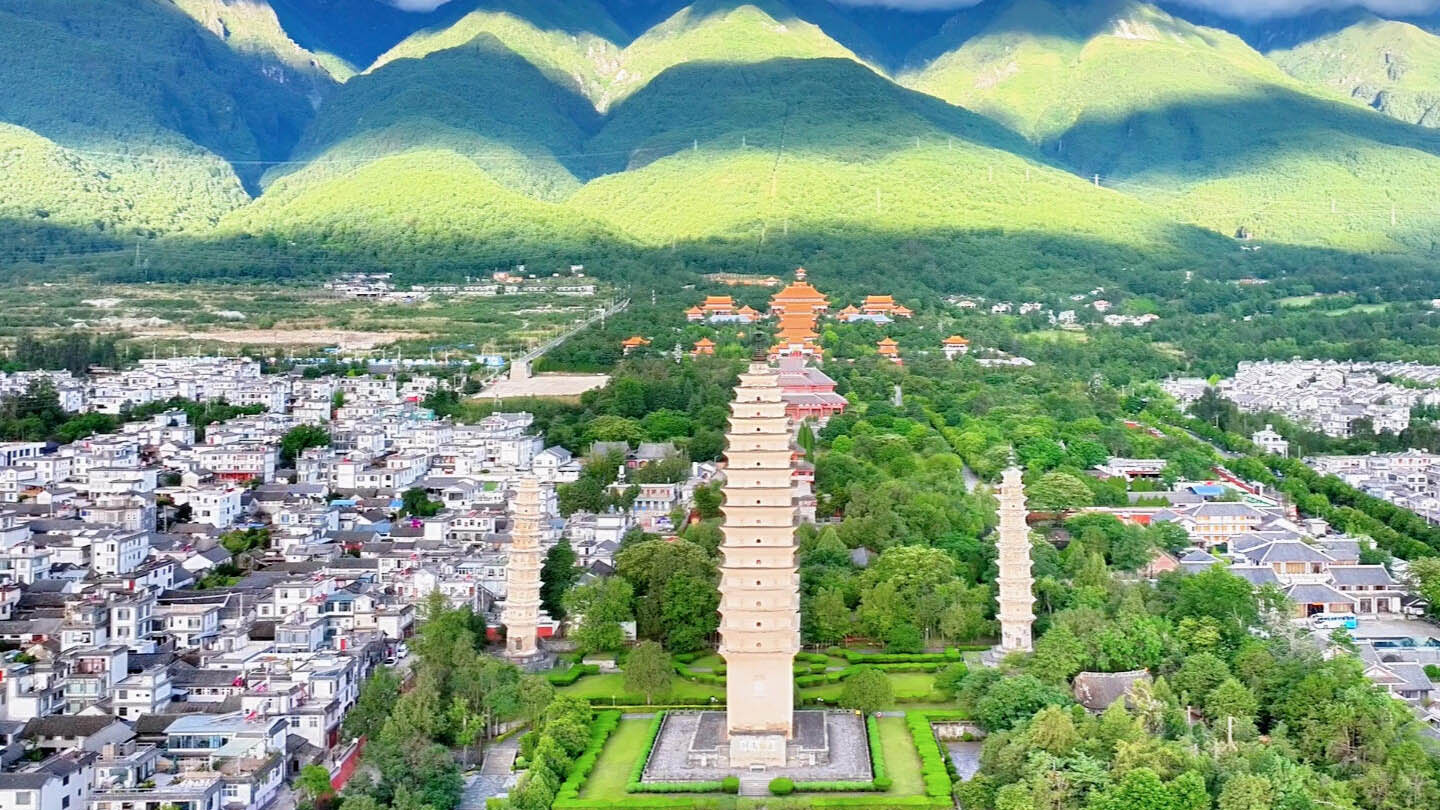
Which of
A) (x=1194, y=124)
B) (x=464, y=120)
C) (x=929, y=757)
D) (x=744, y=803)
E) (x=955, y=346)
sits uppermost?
(x=1194, y=124)

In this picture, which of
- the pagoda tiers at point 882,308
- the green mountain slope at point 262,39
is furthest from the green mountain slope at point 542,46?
the pagoda tiers at point 882,308

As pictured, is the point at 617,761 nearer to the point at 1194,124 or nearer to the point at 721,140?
the point at 721,140

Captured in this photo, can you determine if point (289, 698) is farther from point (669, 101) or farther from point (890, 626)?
point (669, 101)

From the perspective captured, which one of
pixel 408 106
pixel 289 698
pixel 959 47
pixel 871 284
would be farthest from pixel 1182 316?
pixel 959 47

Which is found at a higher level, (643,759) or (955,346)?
(955,346)

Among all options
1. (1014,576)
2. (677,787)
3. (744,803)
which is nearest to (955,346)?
(1014,576)

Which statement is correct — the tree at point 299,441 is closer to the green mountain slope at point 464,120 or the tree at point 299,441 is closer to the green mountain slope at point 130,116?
the green mountain slope at point 130,116
